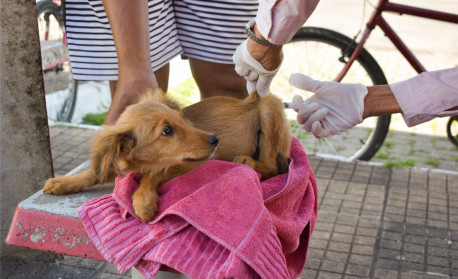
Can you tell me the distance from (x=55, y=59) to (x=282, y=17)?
355cm

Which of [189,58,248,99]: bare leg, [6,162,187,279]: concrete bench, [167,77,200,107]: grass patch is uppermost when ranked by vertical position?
[189,58,248,99]: bare leg

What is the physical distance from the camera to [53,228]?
209 cm

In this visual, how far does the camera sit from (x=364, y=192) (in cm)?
420

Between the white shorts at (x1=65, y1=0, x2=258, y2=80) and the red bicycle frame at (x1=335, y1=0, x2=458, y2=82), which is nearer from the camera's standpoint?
the white shorts at (x1=65, y1=0, x2=258, y2=80)

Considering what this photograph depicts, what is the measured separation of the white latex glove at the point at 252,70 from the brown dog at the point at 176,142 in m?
0.09

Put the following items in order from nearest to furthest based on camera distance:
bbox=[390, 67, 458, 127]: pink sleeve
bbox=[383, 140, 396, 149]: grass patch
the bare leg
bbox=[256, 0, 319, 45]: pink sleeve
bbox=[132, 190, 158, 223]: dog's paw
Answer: bbox=[132, 190, 158, 223]: dog's paw
bbox=[256, 0, 319, 45]: pink sleeve
bbox=[390, 67, 458, 127]: pink sleeve
the bare leg
bbox=[383, 140, 396, 149]: grass patch

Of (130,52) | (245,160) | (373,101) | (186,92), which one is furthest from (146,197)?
(186,92)

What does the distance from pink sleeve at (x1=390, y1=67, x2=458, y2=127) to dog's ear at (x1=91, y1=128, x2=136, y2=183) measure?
1205mm

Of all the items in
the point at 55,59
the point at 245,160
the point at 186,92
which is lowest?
the point at 186,92

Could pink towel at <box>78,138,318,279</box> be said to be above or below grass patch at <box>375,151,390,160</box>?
above

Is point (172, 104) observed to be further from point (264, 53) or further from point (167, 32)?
point (167, 32)

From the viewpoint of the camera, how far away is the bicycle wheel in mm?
4414

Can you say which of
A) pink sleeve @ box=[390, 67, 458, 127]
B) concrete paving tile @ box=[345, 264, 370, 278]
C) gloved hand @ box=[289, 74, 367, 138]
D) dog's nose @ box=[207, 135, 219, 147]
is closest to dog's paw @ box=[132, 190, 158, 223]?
dog's nose @ box=[207, 135, 219, 147]

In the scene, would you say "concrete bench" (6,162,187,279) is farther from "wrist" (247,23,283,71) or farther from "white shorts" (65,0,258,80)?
"wrist" (247,23,283,71)
